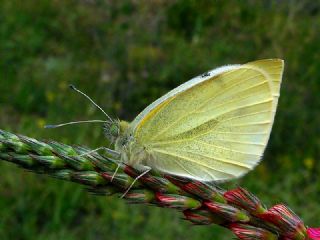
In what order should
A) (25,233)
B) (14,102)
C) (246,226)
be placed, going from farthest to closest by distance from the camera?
(14,102), (25,233), (246,226)

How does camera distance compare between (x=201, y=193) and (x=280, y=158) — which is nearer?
(x=201, y=193)

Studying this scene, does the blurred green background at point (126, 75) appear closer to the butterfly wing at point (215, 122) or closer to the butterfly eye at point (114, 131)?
Result: the butterfly wing at point (215, 122)

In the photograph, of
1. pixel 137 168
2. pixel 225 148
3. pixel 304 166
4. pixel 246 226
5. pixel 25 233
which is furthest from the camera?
pixel 304 166

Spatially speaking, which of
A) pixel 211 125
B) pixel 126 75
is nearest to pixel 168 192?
pixel 211 125

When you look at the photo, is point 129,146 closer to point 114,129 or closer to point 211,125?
point 114,129

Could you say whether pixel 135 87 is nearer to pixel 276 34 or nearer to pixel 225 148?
pixel 276 34

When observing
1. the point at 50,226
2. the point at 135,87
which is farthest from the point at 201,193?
the point at 135,87

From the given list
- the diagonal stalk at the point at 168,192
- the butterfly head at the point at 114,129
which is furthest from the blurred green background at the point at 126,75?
the diagonal stalk at the point at 168,192
